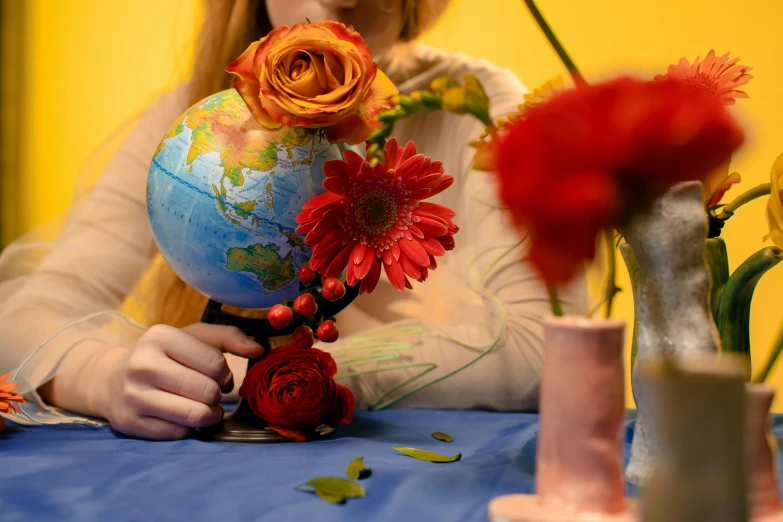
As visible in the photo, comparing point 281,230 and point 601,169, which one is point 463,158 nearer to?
point 281,230

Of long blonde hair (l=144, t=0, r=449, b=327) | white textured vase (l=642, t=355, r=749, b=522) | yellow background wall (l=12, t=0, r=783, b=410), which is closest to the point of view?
white textured vase (l=642, t=355, r=749, b=522)

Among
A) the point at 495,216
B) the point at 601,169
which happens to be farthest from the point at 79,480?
the point at 495,216

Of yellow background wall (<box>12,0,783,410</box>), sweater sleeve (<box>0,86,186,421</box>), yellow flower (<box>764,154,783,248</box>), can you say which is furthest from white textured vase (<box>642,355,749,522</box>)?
sweater sleeve (<box>0,86,186,421</box>)

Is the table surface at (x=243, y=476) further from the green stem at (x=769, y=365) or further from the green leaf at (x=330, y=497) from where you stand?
the green stem at (x=769, y=365)

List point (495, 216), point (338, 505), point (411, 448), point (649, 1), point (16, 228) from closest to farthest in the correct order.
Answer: point (338, 505)
point (411, 448)
point (495, 216)
point (649, 1)
point (16, 228)

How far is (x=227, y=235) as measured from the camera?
0.59 metres

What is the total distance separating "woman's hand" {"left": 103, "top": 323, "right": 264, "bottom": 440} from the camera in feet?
2.04

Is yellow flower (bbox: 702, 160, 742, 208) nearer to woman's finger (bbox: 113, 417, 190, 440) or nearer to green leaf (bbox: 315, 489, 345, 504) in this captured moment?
green leaf (bbox: 315, 489, 345, 504)

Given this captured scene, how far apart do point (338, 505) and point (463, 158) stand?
70 cm

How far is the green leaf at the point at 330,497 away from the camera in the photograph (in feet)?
1.48

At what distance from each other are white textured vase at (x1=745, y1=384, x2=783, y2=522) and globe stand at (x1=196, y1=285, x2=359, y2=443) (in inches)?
14.7

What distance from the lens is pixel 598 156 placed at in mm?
253

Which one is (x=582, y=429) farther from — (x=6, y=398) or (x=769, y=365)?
(x=6, y=398)

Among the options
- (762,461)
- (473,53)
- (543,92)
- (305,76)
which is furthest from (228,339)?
(473,53)
